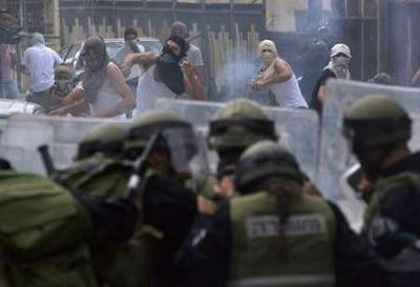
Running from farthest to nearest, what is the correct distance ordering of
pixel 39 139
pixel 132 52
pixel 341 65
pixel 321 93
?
pixel 132 52
pixel 341 65
pixel 321 93
pixel 39 139

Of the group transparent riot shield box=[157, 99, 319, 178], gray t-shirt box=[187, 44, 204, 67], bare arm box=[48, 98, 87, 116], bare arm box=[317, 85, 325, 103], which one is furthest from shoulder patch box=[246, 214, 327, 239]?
gray t-shirt box=[187, 44, 204, 67]

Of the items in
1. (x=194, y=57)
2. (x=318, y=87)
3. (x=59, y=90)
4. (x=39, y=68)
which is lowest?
(x=39, y=68)

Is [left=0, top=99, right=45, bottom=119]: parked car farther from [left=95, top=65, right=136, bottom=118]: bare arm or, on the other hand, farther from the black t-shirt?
the black t-shirt

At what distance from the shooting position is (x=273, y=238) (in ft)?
19.2

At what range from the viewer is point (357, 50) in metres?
26.8

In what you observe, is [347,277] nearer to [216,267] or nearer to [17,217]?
[216,267]

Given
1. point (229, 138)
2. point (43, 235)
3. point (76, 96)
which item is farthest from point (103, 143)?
point (76, 96)

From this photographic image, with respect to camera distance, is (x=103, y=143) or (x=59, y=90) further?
(x=59, y=90)

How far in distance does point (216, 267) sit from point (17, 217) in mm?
727

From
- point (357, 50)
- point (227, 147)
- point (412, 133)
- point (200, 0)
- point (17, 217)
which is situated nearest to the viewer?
point (17, 217)

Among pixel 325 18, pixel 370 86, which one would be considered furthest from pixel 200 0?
pixel 370 86

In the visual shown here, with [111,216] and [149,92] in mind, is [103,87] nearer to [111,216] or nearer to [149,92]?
[149,92]

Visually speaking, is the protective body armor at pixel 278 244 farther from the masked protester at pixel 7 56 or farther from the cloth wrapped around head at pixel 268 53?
the masked protester at pixel 7 56

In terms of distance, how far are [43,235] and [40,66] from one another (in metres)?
15.6
